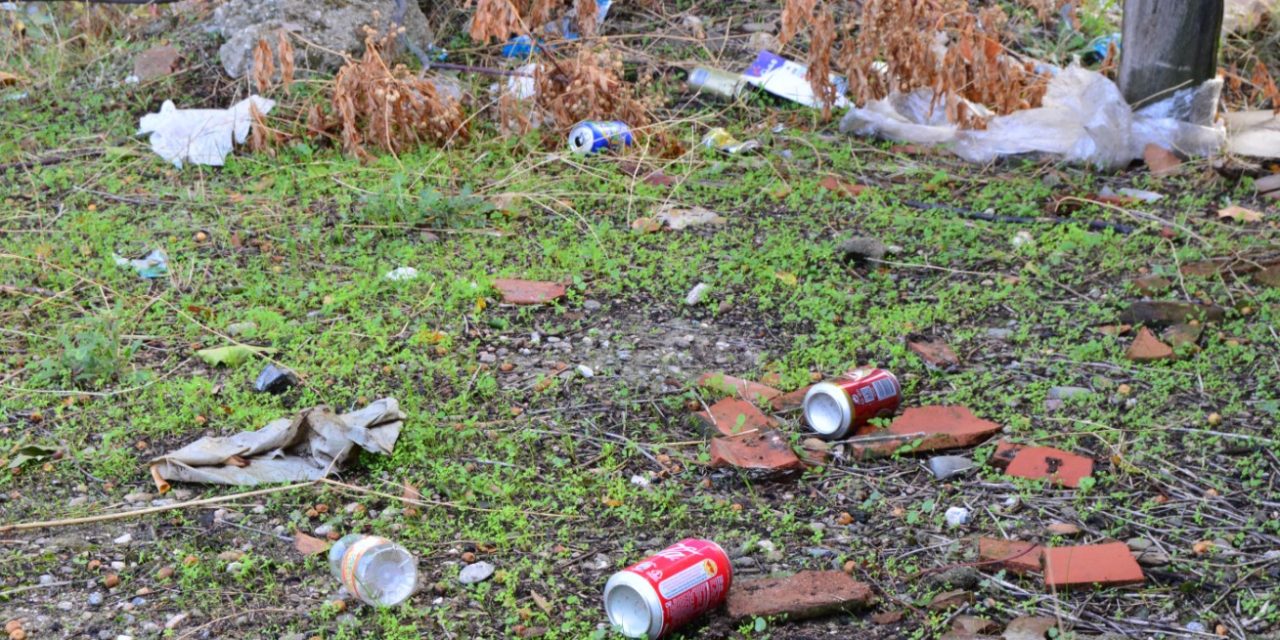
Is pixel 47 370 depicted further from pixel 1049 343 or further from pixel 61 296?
pixel 1049 343

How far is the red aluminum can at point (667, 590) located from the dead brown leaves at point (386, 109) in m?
3.27

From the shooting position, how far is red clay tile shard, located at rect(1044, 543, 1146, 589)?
2.53 m

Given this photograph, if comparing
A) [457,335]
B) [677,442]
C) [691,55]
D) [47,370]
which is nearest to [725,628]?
[677,442]

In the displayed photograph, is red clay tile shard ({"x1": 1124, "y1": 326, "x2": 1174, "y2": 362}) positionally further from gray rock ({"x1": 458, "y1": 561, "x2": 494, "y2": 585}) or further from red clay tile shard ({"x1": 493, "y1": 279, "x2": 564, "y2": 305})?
gray rock ({"x1": 458, "y1": 561, "x2": 494, "y2": 585})

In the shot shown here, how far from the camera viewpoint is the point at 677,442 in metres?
3.20

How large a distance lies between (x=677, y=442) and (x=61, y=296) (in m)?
2.31

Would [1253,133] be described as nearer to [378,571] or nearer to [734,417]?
[734,417]

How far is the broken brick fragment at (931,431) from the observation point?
310 centimetres

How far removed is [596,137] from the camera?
5316 millimetres

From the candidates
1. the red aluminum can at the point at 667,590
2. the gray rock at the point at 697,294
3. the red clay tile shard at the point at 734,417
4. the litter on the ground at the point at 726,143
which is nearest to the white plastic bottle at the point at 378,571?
the red aluminum can at the point at 667,590

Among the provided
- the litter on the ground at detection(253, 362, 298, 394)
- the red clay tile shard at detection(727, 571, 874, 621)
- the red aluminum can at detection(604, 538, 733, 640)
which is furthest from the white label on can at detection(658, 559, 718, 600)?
the litter on the ground at detection(253, 362, 298, 394)

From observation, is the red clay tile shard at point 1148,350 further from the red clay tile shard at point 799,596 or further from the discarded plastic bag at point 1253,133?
the discarded plastic bag at point 1253,133

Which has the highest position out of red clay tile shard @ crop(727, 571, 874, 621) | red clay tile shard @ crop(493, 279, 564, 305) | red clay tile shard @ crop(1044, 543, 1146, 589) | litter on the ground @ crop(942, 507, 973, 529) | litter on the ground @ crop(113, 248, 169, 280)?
red clay tile shard @ crop(1044, 543, 1146, 589)

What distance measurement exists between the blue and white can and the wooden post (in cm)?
222
